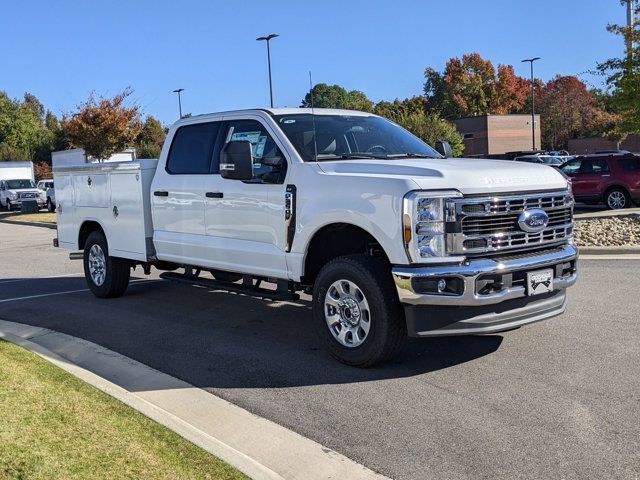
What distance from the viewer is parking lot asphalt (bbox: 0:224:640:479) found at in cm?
408

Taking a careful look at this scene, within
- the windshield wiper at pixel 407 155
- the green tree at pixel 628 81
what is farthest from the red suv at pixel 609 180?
the windshield wiper at pixel 407 155

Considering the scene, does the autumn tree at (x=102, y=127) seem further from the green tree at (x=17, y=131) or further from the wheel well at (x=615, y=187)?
the green tree at (x=17, y=131)

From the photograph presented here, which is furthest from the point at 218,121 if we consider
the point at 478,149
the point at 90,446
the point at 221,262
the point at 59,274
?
the point at 478,149

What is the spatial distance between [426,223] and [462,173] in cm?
51

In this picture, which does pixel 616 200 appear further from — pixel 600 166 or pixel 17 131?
pixel 17 131

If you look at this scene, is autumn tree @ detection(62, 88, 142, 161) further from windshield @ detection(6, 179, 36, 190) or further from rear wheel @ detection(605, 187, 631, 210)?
rear wheel @ detection(605, 187, 631, 210)

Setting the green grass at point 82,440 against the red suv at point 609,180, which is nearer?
the green grass at point 82,440

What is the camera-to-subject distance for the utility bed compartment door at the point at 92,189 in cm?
881

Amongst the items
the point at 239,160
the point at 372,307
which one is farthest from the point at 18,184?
the point at 372,307

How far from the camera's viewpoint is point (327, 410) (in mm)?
4879

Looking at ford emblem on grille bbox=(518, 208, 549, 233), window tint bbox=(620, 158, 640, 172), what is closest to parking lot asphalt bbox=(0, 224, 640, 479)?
ford emblem on grille bbox=(518, 208, 549, 233)

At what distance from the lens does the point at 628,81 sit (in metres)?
Result: 14.5

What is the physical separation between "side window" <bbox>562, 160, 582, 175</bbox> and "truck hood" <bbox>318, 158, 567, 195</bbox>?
15.9m

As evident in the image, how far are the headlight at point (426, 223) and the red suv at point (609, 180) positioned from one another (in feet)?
53.7
